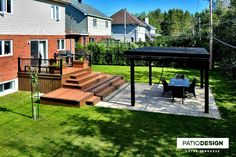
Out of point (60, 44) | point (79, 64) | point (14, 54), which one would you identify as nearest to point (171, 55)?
point (79, 64)

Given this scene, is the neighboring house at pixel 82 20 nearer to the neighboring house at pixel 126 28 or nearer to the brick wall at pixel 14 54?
the neighboring house at pixel 126 28

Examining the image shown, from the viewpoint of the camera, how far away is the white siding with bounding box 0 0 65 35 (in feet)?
48.0

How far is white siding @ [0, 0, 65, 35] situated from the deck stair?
4.02 meters

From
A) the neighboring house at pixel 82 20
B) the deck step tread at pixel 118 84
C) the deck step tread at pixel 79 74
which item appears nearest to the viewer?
the deck step tread at pixel 79 74

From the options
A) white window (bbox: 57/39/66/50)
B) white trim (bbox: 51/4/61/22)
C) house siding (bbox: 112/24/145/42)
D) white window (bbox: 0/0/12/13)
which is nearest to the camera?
white window (bbox: 0/0/12/13)

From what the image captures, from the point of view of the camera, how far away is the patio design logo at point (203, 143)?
8.10 meters

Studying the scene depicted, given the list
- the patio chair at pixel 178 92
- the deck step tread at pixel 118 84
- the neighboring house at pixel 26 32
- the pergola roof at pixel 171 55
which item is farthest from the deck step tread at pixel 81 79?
the patio chair at pixel 178 92

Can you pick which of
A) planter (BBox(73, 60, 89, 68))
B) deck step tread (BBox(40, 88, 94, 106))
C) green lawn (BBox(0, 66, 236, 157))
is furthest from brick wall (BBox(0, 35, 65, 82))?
deck step tread (BBox(40, 88, 94, 106))

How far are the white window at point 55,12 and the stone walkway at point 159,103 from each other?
772 centimetres

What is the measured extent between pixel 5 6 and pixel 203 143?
11908 mm

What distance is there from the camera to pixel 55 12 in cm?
1962

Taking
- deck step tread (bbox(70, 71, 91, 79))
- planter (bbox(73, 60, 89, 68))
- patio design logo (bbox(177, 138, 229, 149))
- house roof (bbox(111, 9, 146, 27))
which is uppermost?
house roof (bbox(111, 9, 146, 27))

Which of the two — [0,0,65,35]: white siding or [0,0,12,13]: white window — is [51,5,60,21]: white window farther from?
[0,0,12,13]: white window

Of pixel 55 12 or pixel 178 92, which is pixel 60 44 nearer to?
pixel 55 12
